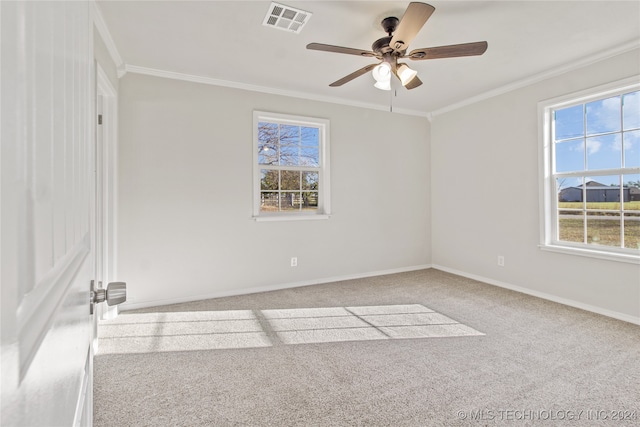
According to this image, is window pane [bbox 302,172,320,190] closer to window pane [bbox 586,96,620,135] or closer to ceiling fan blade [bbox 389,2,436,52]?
ceiling fan blade [bbox 389,2,436,52]

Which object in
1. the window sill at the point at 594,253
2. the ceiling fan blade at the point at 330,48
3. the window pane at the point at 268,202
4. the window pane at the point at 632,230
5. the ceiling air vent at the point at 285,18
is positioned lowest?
the window sill at the point at 594,253

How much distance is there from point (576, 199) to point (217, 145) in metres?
4.12

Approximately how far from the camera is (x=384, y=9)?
2.39m

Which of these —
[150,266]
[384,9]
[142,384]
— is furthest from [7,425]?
[150,266]

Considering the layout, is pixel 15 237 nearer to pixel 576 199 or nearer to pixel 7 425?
pixel 7 425

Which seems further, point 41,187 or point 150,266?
point 150,266

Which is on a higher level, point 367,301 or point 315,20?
point 315,20

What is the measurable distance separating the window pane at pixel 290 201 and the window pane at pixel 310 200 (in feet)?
0.24

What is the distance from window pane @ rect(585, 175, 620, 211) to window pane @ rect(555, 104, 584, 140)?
0.56 meters

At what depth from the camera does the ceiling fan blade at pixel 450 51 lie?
221 centimetres

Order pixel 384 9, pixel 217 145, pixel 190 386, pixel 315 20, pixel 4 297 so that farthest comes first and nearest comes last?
pixel 217 145 < pixel 315 20 < pixel 384 9 < pixel 190 386 < pixel 4 297

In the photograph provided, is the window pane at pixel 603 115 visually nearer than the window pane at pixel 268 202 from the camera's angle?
Yes

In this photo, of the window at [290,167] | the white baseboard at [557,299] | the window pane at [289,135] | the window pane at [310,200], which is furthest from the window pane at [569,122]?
the window pane at [289,135]

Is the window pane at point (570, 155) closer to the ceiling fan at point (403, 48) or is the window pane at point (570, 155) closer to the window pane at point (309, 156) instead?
the ceiling fan at point (403, 48)
